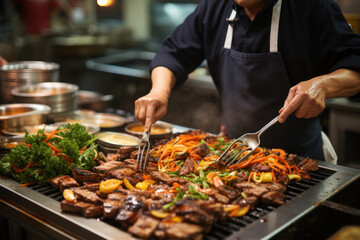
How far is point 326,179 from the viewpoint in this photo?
2314mm

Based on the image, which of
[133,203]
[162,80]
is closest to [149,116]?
[162,80]

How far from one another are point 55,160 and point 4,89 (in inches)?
85.2

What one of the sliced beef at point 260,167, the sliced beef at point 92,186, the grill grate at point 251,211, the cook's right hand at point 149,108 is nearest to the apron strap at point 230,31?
the cook's right hand at point 149,108

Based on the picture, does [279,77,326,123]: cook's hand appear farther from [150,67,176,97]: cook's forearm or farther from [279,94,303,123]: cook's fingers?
[150,67,176,97]: cook's forearm

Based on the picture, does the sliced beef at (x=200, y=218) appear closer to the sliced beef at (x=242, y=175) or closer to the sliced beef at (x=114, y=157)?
the sliced beef at (x=242, y=175)

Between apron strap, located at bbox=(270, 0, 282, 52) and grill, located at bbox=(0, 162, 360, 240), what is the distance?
3.22 feet

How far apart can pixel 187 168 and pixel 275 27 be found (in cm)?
125

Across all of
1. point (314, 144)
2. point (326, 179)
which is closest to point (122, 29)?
point (314, 144)

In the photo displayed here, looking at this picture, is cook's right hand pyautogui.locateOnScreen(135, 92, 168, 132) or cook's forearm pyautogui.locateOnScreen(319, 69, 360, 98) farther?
cook's right hand pyautogui.locateOnScreen(135, 92, 168, 132)

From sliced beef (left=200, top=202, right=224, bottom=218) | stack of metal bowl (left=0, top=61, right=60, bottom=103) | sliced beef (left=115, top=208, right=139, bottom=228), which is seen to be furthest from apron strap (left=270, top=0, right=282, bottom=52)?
stack of metal bowl (left=0, top=61, right=60, bottom=103)

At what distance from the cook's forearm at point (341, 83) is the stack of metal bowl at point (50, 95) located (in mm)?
2325

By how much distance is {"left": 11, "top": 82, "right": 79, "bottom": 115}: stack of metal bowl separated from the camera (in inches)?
144

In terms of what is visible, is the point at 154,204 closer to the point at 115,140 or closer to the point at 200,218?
the point at 200,218

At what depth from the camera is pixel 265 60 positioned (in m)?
2.92
